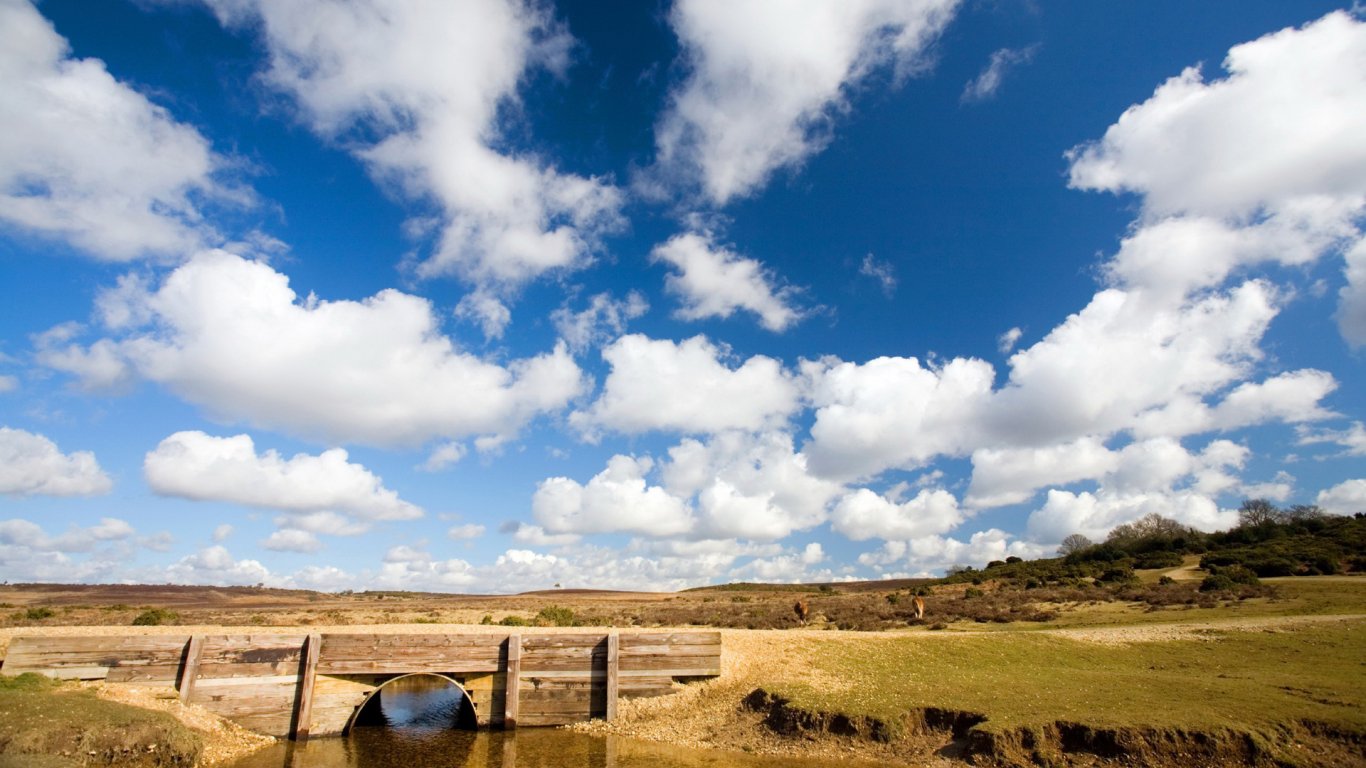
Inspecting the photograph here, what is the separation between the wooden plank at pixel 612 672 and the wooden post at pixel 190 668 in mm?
12471

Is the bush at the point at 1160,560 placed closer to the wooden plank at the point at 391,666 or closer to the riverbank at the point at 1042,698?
the riverbank at the point at 1042,698

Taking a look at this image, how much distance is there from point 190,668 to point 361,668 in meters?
4.73

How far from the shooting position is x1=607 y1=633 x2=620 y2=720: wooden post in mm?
21188

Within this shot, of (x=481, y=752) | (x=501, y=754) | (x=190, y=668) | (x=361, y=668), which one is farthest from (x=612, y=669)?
(x=190, y=668)

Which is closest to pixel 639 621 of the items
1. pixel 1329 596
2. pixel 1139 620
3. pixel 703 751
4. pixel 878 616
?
pixel 878 616

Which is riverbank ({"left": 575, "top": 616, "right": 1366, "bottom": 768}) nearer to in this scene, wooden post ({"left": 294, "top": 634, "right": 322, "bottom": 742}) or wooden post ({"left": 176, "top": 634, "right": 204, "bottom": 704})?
wooden post ({"left": 294, "top": 634, "right": 322, "bottom": 742})

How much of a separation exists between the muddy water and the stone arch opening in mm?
220

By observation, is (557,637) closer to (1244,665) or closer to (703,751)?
(703,751)

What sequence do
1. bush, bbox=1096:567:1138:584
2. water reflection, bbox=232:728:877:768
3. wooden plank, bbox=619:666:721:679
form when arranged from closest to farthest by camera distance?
water reflection, bbox=232:728:877:768 < wooden plank, bbox=619:666:721:679 < bush, bbox=1096:567:1138:584

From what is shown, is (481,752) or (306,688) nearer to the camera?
(481,752)

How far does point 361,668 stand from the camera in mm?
20578

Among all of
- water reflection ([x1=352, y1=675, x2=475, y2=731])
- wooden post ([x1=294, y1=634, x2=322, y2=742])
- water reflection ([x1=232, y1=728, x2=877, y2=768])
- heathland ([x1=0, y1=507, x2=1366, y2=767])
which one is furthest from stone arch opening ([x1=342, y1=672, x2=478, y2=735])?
heathland ([x1=0, y1=507, x2=1366, y2=767])

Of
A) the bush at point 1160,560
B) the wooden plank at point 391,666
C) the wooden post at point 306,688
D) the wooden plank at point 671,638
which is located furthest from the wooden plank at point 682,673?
the bush at point 1160,560

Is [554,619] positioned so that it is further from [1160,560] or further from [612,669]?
[1160,560]
